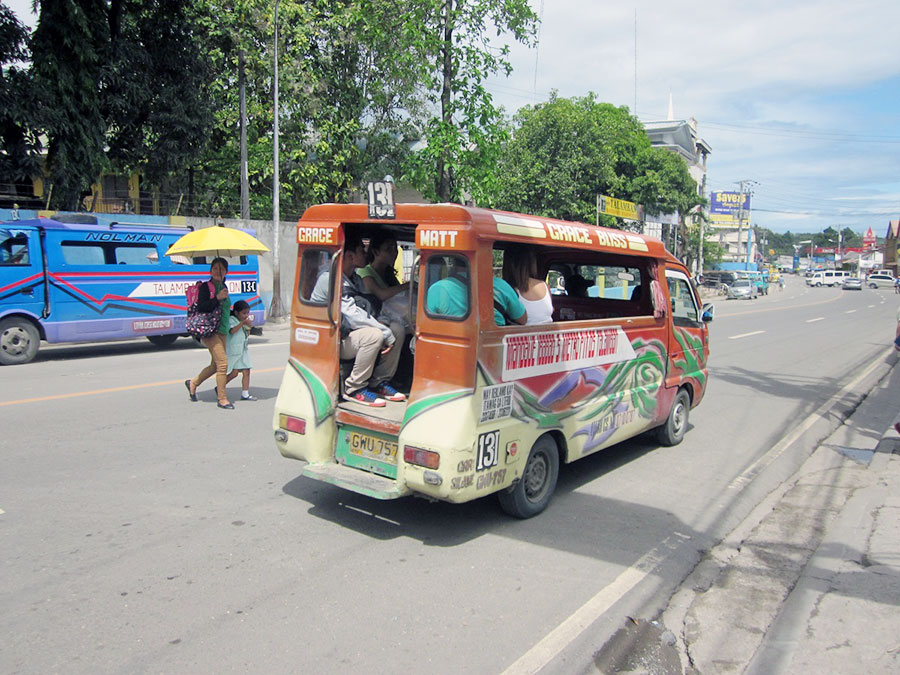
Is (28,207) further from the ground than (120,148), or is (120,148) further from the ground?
(120,148)

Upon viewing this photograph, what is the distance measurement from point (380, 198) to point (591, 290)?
3949 millimetres

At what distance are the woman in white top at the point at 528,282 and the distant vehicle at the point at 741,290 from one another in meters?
45.5

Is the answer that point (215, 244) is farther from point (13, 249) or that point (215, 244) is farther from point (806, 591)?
point (806, 591)

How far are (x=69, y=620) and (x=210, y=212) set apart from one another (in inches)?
880

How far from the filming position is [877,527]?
198 inches

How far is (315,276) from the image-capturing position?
201 inches

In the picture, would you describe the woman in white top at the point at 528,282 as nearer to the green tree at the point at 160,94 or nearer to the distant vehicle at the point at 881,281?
the green tree at the point at 160,94

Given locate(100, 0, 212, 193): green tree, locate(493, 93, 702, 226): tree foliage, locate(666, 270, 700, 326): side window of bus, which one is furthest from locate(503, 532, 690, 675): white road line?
locate(493, 93, 702, 226): tree foliage

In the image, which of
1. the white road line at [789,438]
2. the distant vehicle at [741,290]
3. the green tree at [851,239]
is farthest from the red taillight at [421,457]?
the green tree at [851,239]

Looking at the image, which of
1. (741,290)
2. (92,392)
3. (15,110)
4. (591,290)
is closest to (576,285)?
(591,290)

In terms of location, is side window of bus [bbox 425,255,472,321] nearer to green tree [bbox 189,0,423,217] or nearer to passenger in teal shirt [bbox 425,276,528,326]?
passenger in teal shirt [bbox 425,276,528,326]

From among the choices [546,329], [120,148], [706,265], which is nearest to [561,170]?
[120,148]

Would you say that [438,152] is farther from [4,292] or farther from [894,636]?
[894,636]

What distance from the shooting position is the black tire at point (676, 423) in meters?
7.18
